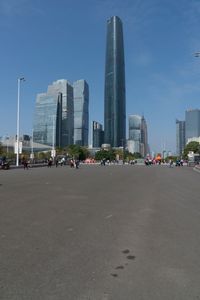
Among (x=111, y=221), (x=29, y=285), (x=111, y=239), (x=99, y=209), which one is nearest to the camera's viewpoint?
(x=29, y=285)

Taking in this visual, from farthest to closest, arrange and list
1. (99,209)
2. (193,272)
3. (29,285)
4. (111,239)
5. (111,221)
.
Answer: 1. (99,209)
2. (111,221)
3. (111,239)
4. (193,272)
5. (29,285)

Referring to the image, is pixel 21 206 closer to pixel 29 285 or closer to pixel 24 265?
pixel 24 265

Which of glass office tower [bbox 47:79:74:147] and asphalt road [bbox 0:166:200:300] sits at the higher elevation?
glass office tower [bbox 47:79:74:147]

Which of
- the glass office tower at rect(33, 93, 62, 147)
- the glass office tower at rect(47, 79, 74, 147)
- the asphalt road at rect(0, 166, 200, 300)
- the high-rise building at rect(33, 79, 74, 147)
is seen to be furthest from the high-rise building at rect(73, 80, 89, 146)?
the asphalt road at rect(0, 166, 200, 300)

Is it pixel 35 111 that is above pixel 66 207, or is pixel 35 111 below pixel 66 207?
above

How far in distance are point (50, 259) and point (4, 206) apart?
6141mm

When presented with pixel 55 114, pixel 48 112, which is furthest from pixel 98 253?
pixel 48 112

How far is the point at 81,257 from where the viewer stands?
608 centimetres

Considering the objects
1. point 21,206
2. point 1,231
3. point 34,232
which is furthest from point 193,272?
point 21,206

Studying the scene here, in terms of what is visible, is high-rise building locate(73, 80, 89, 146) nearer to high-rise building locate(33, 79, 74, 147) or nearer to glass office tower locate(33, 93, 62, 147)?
high-rise building locate(33, 79, 74, 147)

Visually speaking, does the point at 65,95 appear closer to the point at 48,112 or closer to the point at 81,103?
the point at 48,112

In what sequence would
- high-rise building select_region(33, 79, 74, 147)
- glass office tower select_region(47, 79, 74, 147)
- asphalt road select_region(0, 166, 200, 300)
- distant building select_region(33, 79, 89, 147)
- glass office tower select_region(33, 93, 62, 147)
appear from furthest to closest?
glass office tower select_region(47, 79, 74, 147) → distant building select_region(33, 79, 89, 147) → high-rise building select_region(33, 79, 74, 147) → glass office tower select_region(33, 93, 62, 147) → asphalt road select_region(0, 166, 200, 300)

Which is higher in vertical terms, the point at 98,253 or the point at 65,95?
the point at 65,95

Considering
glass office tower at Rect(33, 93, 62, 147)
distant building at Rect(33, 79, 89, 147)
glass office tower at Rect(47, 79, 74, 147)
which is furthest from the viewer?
glass office tower at Rect(47, 79, 74, 147)
